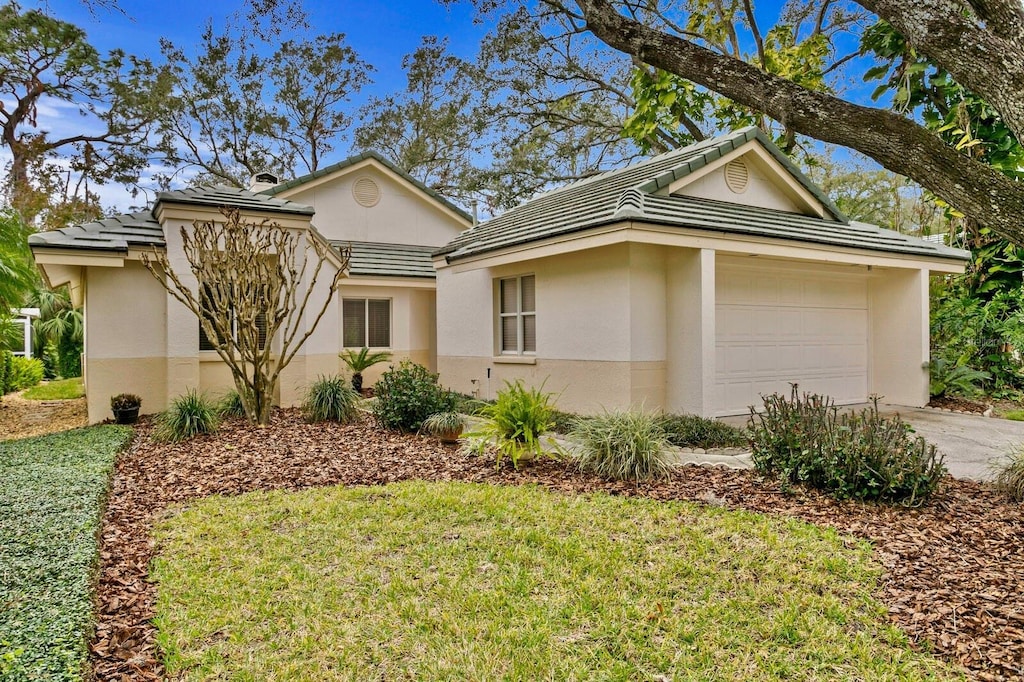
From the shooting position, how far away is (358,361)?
1570cm

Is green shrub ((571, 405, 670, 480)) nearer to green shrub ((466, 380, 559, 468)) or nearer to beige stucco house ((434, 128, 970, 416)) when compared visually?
green shrub ((466, 380, 559, 468))

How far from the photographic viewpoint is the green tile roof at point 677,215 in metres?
9.57

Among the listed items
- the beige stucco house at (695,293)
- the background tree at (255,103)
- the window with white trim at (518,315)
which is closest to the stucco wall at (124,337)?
the beige stucco house at (695,293)

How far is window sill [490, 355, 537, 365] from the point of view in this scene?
11766mm

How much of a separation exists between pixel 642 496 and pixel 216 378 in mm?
9591

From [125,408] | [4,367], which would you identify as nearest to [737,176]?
[125,408]

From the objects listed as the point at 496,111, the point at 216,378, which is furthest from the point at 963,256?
the point at 496,111

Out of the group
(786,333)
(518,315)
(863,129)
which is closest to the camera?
(863,129)

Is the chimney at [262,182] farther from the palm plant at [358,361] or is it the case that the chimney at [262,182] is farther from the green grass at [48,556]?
the green grass at [48,556]

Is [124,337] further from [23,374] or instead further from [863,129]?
[863,129]

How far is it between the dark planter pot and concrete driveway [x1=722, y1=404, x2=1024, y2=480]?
10.4 metres

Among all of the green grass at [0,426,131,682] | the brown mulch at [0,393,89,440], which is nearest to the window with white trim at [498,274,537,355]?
the green grass at [0,426,131,682]

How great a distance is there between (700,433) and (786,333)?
415cm

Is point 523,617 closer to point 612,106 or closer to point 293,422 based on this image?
Answer: point 293,422
